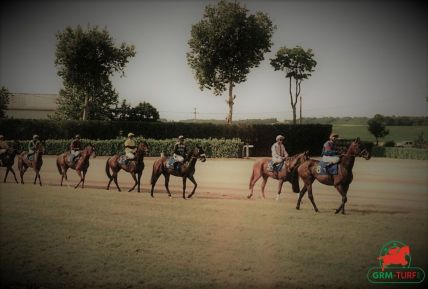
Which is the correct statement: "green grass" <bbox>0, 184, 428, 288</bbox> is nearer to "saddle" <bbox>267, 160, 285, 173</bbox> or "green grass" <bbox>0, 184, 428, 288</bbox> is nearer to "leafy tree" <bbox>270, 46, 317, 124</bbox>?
"saddle" <bbox>267, 160, 285, 173</bbox>

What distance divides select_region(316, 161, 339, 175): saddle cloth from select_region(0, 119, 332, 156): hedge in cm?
2291

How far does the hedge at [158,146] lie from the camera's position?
32906 mm

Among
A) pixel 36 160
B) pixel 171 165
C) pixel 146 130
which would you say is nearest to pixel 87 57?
pixel 146 130

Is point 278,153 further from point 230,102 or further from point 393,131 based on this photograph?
point 393,131

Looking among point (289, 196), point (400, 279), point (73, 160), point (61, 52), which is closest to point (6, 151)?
point (73, 160)

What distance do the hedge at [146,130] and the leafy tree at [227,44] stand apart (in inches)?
196

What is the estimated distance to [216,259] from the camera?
24.7 feet

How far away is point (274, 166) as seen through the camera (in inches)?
583

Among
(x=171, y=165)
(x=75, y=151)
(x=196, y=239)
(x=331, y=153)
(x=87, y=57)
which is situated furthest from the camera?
(x=87, y=57)

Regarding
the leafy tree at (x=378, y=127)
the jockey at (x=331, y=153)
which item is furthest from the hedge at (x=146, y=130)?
the leafy tree at (x=378, y=127)

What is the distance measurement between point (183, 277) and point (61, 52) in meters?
37.9

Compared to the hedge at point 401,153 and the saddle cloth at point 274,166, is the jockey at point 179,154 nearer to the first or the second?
the saddle cloth at point 274,166

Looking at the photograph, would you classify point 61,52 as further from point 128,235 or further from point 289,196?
point 128,235

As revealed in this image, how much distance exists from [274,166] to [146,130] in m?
20.5
